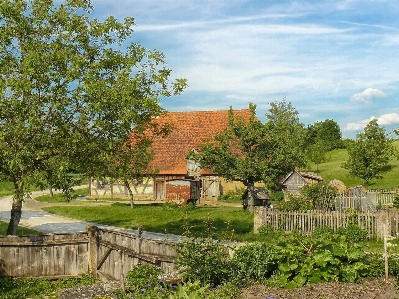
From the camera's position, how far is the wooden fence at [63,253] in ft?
43.6

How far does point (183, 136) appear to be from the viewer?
4138 cm

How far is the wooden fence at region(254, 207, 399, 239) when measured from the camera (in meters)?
19.1

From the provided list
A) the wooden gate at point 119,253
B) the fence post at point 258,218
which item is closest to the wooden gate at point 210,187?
the fence post at point 258,218

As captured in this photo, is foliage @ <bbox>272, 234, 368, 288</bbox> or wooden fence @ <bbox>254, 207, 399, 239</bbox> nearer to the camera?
foliage @ <bbox>272, 234, 368, 288</bbox>

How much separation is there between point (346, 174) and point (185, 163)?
19855 millimetres

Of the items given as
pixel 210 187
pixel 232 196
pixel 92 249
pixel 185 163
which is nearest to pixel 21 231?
pixel 92 249

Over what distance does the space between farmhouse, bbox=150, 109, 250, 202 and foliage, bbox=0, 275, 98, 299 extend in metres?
22.7

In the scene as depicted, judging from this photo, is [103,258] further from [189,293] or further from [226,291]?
[189,293]

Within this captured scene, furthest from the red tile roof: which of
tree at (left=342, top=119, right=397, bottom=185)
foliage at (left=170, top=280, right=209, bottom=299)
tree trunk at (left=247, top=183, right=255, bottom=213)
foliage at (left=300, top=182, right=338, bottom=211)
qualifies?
foliage at (left=170, top=280, right=209, bottom=299)

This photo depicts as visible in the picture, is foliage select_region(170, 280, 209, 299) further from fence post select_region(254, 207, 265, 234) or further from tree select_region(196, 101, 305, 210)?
tree select_region(196, 101, 305, 210)

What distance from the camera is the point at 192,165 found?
39.1m

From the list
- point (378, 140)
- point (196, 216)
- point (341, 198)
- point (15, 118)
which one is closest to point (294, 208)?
point (341, 198)

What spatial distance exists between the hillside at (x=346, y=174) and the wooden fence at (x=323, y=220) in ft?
82.3

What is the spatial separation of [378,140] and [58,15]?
31.9 meters
